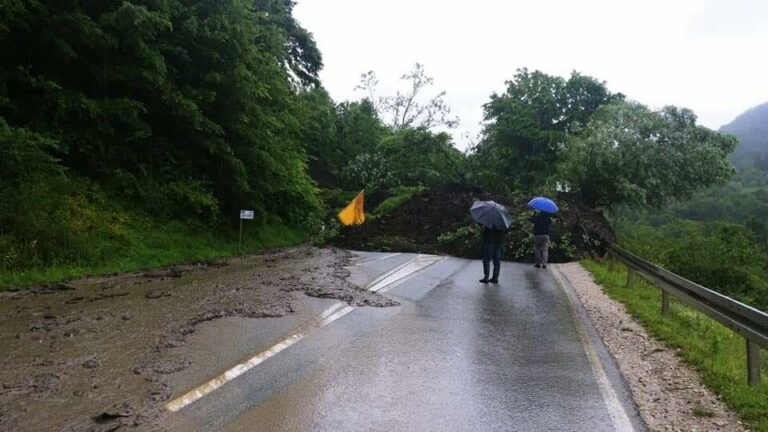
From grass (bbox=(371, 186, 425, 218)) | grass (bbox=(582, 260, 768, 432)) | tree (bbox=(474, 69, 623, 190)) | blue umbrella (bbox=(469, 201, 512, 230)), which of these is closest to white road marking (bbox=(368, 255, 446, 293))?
blue umbrella (bbox=(469, 201, 512, 230))

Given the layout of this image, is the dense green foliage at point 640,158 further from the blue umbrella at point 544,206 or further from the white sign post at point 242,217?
the white sign post at point 242,217

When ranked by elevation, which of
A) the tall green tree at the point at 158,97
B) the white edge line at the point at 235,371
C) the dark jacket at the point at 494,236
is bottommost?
the white edge line at the point at 235,371

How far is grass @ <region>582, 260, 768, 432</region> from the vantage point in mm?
5820

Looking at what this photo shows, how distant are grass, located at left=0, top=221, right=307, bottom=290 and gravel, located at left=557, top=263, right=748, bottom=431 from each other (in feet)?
33.0

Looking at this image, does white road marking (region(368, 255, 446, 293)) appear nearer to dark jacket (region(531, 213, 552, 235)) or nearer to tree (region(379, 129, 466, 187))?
dark jacket (region(531, 213, 552, 235))

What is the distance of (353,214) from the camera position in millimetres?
27781

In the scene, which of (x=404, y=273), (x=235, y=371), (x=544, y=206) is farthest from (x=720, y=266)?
(x=235, y=371)

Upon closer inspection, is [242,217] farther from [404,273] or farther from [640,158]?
[640,158]

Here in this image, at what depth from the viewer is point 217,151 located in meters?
18.2

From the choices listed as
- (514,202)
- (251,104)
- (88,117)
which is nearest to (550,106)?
(514,202)

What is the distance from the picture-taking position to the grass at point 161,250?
11.0m

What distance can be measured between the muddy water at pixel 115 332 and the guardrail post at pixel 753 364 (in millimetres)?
5572

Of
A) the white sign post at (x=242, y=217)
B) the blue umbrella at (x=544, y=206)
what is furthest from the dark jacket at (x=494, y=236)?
the white sign post at (x=242, y=217)

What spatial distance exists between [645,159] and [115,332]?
27.9 metres
